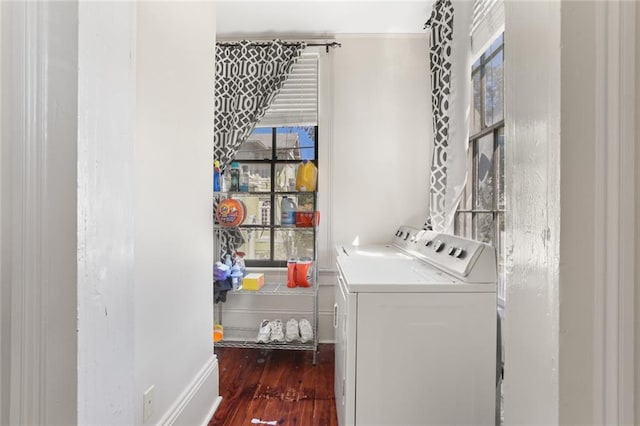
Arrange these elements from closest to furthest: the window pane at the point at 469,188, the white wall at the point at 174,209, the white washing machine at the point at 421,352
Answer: the white wall at the point at 174,209 → the white washing machine at the point at 421,352 → the window pane at the point at 469,188

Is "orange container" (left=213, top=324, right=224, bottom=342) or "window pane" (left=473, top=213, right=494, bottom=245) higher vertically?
"window pane" (left=473, top=213, right=494, bottom=245)

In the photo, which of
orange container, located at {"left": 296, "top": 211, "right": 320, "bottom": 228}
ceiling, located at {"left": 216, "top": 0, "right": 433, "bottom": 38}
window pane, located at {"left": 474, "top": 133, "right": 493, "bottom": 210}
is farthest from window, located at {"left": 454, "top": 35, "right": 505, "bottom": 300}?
orange container, located at {"left": 296, "top": 211, "right": 320, "bottom": 228}

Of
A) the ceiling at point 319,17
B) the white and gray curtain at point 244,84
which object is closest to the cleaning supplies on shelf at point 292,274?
the white and gray curtain at point 244,84

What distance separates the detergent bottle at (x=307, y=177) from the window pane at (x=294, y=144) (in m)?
0.31

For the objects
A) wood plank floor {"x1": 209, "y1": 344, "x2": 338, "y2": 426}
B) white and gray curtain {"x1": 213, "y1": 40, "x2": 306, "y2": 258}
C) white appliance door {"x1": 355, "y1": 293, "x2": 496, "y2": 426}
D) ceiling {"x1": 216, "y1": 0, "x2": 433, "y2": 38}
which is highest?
ceiling {"x1": 216, "y1": 0, "x2": 433, "y2": 38}

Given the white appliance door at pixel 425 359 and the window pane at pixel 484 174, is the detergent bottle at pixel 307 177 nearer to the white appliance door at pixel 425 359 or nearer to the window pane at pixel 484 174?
the window pane at pixel 484 174

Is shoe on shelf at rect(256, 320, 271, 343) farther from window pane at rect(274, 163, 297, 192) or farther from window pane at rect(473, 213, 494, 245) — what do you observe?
window pane at rect(473, 213, 494, 245)

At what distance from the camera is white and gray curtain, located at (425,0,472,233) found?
1.80 meters

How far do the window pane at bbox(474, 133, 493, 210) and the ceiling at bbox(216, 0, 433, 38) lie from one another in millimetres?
1034

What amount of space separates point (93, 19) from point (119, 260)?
392 mm

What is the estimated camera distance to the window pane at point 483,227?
6.12 ft
